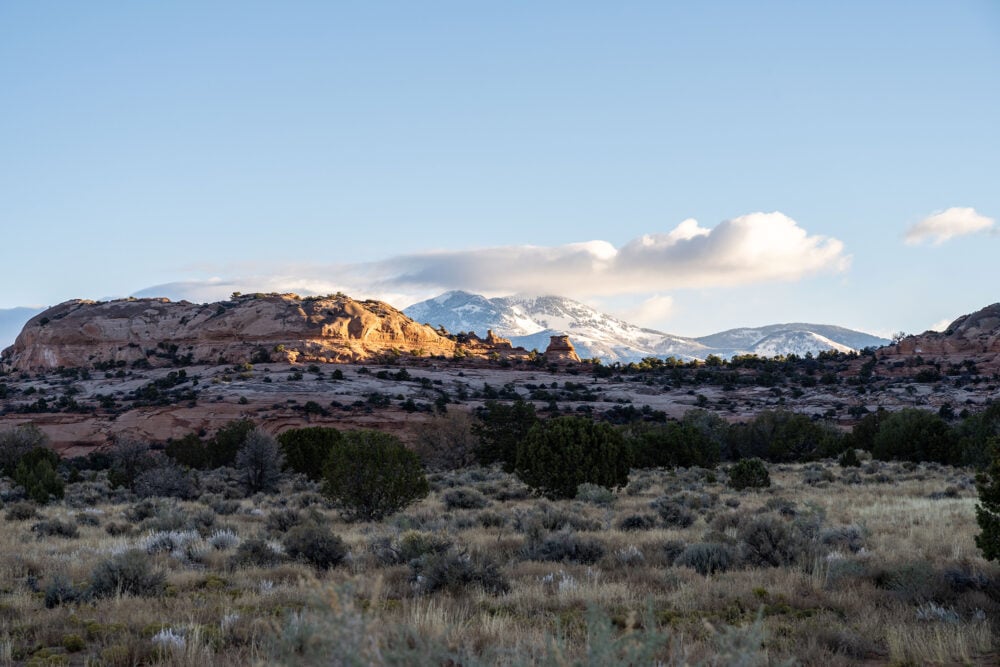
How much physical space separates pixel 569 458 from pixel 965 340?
316ft

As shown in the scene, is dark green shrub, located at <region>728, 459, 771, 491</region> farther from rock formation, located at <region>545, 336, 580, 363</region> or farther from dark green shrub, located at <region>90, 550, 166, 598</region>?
rock formation, located at <region>545, 336, 580, 363</region>

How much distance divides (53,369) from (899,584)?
11717cm

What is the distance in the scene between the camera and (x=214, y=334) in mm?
105688

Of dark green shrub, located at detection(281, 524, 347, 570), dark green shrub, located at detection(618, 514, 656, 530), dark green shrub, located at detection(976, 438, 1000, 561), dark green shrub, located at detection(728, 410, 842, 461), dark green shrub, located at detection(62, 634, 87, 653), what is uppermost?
dark green shrub, located at detection(976, 438, 1000, 561)

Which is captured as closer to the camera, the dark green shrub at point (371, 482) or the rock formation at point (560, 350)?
the dark green shrub at point (371, 482)

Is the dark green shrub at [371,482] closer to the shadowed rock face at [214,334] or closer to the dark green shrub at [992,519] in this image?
the dark green shrub at [992,519]

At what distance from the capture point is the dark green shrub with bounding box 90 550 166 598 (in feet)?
30.2

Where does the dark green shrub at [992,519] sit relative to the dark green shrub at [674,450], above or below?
above

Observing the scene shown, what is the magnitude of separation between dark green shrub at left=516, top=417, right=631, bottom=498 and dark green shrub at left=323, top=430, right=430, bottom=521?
5540mm

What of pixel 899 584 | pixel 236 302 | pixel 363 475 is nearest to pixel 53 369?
pixel 236 302

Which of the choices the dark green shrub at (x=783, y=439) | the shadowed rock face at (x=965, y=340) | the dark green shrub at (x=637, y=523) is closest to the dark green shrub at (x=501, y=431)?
the dark green shrub at (x=783, y=439)

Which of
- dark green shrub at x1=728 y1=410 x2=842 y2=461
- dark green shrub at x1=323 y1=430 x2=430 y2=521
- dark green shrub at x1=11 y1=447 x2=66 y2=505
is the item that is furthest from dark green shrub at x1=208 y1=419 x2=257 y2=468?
dark green shrub at x1=728 y1=410 x2=842 y2=461

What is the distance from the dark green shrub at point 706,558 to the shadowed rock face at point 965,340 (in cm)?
9630

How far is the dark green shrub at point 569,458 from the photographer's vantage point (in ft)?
79.5
